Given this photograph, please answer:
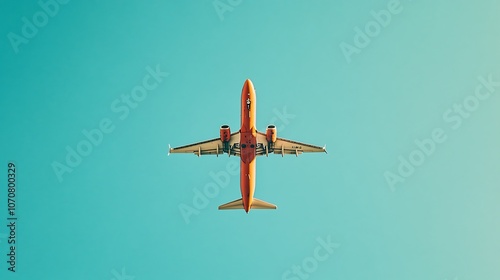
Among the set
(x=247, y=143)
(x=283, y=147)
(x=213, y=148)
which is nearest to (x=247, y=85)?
(x=247, y=143)

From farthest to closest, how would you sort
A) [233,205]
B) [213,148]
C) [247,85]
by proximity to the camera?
[233,205], [213,148], [247,85]

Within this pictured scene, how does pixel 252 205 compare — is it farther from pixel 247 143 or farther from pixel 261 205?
pixel 247 143

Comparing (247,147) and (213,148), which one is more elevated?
(213,148)

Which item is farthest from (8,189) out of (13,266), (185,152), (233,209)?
(233,209)

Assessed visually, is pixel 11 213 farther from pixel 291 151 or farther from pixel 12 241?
pixel 291 151

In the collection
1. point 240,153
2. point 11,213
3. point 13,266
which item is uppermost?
point 240,153

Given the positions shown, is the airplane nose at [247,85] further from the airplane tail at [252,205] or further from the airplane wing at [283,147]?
Result: the airplane tail at [252,205]

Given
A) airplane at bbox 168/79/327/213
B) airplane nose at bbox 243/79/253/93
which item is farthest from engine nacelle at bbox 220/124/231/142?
airplane nose at bbox 243/79/253/93

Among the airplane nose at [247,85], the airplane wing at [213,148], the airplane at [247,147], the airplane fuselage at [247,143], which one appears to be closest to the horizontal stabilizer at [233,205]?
the airplane at [247,147]
